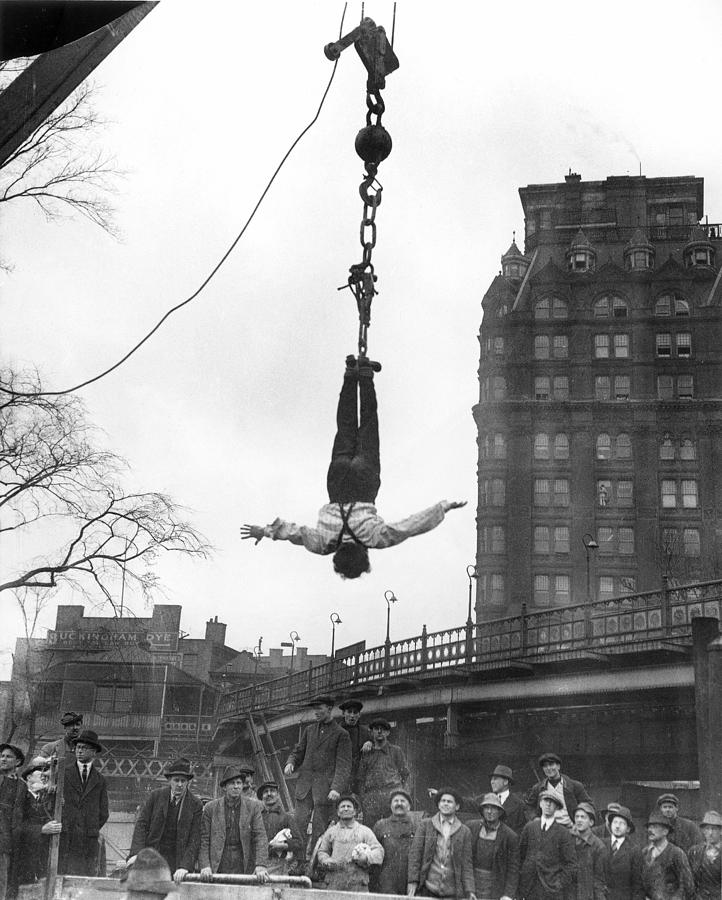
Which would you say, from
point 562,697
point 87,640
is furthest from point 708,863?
point 87,640

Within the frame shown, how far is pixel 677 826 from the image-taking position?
8.80m

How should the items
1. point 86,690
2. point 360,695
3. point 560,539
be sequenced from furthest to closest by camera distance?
1. point 560,539
2. point 86,690
3. point 360,695

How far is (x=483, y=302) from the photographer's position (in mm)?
48438

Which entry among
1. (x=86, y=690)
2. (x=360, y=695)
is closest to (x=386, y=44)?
(x=360, y=695)

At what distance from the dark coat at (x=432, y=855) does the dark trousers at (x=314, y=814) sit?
2.22 metres

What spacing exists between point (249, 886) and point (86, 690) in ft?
108

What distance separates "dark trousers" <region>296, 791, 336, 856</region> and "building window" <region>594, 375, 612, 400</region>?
38.6m

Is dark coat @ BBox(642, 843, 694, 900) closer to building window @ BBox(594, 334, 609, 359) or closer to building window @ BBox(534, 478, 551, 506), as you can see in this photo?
building window @ BBox(534, 478, 551, 506)

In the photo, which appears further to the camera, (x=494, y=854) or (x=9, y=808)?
(x=9, y=808)

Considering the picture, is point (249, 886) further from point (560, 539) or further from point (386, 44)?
point (560, 539)

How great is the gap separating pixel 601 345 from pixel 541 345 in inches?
107

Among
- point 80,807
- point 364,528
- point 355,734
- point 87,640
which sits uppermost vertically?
point 87,640

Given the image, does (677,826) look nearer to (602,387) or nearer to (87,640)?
(87,640)

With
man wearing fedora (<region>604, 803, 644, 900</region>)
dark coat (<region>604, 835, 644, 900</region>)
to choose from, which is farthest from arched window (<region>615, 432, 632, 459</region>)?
dark coat (<region>604, 835, 644, 900</region>)
